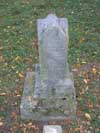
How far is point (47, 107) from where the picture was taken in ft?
20.5

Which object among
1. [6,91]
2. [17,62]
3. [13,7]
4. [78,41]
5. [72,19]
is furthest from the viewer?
[13,7]

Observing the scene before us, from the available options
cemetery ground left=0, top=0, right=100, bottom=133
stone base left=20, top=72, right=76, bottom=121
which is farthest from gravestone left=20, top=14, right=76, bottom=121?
cemetery ground left=0, top=0, right=100, bottom=133

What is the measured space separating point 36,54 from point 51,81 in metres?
2.59

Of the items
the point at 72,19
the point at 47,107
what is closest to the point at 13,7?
the point at 72,19

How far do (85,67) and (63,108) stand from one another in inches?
77.6

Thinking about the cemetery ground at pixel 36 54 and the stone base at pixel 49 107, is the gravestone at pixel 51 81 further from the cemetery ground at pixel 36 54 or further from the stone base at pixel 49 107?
the cemetery ground at pixel 36 54

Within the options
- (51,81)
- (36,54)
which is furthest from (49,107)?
(36,54)

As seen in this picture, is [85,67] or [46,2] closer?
[85,67]

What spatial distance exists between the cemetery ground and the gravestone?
0.26m

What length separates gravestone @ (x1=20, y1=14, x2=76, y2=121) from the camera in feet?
18.6

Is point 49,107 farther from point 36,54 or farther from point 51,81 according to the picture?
point 36,54

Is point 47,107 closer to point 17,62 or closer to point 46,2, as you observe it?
point 17,62

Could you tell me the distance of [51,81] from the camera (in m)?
6.11

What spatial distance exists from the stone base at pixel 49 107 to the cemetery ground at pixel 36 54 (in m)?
0.17
